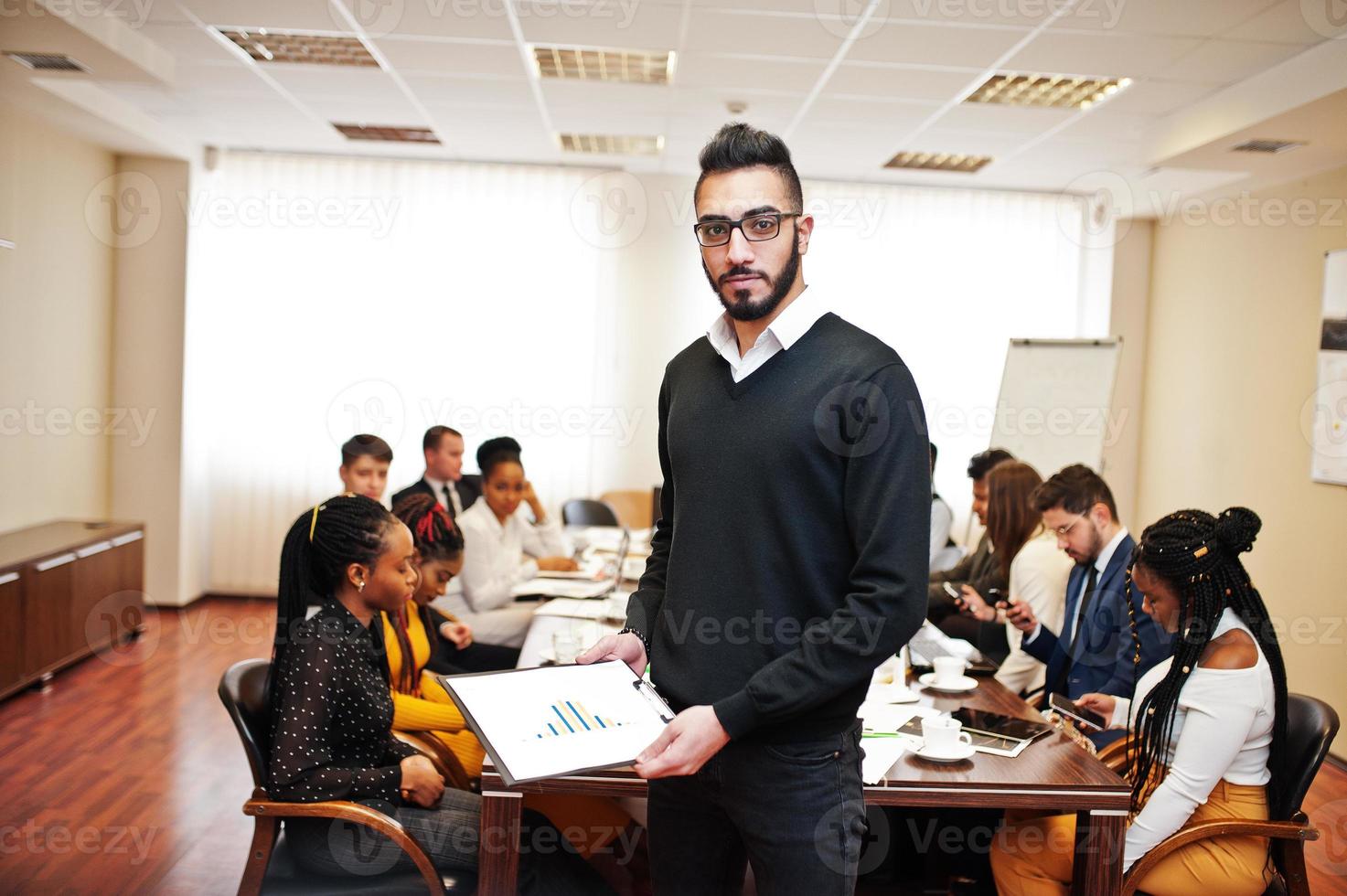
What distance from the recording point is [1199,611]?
7.33 ft

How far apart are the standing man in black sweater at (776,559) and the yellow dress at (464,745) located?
123 centimetres

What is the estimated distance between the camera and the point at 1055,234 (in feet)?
23.2

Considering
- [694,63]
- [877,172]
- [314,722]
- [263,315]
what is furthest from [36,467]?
[877,172]

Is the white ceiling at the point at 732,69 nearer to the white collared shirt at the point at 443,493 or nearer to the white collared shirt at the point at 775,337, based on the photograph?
the white collared shirt at the point at 443,493

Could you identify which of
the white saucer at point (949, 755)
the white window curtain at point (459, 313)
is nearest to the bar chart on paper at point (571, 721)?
the white saucer at point (949, 755)

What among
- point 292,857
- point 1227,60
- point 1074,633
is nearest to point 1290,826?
point 1074,633

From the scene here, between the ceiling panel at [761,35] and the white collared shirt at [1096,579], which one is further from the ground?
the ceiling panel at [761,35]

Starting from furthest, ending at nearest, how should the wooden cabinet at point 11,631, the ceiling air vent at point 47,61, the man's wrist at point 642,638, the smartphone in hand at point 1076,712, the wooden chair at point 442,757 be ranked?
the wooden cabinet at point 11,631 < the ceiling air vent at point 47,61 < the smartphone in hand at point 1076,712 < the wooden chair at point 442,757 < the man's wrist at point 642,638

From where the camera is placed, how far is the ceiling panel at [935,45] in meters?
4.01

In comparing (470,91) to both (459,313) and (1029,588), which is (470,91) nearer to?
(459,313)

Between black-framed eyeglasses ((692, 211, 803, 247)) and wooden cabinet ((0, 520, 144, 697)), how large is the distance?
4.13 m

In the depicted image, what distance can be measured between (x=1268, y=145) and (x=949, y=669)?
3423 mm

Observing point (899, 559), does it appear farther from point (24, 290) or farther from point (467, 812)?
point (24, 290)

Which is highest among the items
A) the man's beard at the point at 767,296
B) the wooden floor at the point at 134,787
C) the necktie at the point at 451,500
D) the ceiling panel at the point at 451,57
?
the ceiling panel at the point at 451,57
